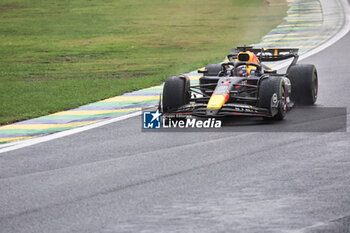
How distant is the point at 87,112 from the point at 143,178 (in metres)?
5.43

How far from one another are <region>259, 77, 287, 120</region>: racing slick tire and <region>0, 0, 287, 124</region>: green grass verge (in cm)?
451

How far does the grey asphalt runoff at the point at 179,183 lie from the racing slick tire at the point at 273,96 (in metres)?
0.56

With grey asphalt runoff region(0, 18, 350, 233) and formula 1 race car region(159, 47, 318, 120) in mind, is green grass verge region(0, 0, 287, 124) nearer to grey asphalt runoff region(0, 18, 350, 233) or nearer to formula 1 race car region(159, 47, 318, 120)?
formula 1 race car region(159, 47, 318, 120)

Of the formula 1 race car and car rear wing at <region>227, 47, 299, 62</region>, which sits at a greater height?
car rear wing at <region>227, 47, 299, 62</region>

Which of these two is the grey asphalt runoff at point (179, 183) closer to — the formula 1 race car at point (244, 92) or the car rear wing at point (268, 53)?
the formula 1 race car at point (244, 92)

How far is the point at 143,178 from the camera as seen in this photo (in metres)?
8.21

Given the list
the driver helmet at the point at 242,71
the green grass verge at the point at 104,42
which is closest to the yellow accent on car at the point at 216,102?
the driver helmet at the point at 242,71

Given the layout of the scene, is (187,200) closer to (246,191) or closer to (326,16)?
(246,191)

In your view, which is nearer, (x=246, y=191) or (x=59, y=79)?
(x=246, y=191)

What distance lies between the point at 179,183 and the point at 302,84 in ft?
18.9

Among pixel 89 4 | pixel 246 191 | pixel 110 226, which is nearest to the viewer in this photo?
pixel 110 226

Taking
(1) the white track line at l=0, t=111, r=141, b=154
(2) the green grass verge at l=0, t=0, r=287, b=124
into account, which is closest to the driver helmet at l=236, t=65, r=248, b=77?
(1) the white track line at l=0, t=111, r=141, b=154

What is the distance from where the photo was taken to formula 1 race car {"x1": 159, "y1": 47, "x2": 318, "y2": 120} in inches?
444

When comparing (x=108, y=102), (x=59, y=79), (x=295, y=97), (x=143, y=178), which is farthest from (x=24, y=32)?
(x=143, y=178)
